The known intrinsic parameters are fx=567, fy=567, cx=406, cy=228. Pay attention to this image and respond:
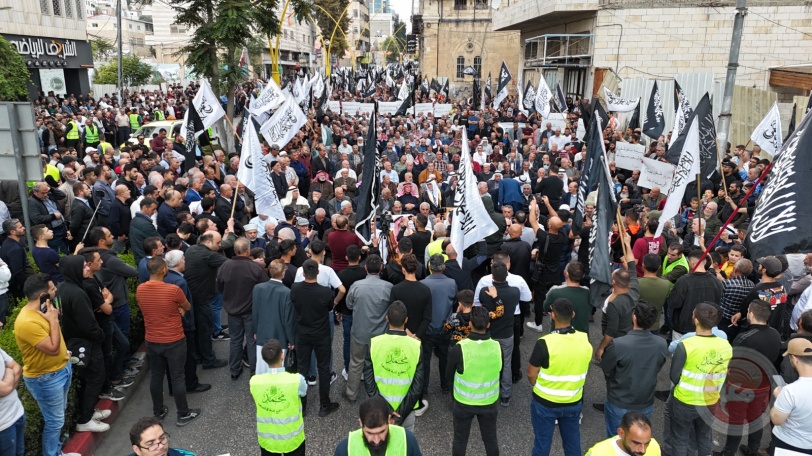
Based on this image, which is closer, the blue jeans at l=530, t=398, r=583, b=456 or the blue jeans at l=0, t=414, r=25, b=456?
the blue jeans at l=0, t=414, r=25, b=456

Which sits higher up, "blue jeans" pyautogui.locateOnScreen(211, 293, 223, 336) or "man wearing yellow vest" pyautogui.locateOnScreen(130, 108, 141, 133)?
"man wearing yellow vest" pyautogui.locateOnScreen(130, 108, 141, 133)

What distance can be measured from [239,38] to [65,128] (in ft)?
21.3

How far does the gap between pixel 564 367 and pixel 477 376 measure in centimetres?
72

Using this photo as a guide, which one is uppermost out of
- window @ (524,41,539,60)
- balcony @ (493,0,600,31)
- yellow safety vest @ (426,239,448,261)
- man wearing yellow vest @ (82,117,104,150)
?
balcony @ (493,0,600,31)

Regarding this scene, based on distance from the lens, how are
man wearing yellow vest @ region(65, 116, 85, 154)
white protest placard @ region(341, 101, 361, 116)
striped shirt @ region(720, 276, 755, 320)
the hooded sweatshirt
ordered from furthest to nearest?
white protest placard @ region(341, 101, 361, 116) → man wearing yellow vest @ region(65, 116, 85, 154) → striped shirt @ region(720, 276, 755, 320) → the hooded sweatshirt

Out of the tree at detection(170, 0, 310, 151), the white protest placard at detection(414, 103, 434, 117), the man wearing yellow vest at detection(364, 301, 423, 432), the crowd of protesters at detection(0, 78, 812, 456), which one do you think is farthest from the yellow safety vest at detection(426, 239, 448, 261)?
the white protest placard at detection(414, 103, 434, 117)

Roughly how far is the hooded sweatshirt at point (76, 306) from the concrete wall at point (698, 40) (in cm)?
2407

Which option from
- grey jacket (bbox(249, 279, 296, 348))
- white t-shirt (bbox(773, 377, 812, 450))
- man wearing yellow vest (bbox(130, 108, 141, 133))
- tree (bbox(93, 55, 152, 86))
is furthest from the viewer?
tree (bbox(93, 55, 152, 86))

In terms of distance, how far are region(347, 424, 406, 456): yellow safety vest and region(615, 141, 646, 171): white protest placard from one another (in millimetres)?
11118

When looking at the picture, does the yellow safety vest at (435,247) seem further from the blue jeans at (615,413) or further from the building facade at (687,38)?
the building facade at (687,38)

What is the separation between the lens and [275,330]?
6.22 m

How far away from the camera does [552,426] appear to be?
195 inches

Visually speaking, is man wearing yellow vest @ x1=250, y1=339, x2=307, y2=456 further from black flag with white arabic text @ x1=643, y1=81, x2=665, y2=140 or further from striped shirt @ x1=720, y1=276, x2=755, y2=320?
black flag with white arabic text @ x1=643, y1=81, x2=665, y2=140

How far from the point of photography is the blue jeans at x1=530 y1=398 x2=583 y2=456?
4.89 m
